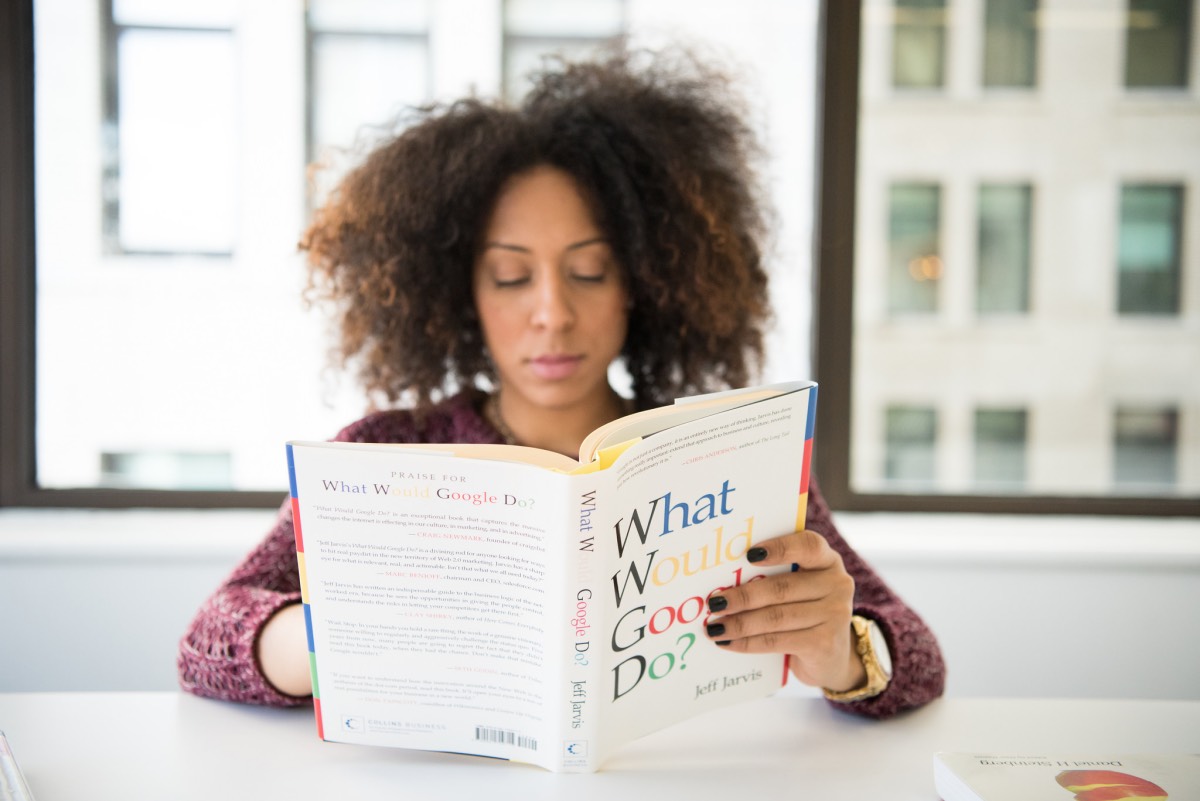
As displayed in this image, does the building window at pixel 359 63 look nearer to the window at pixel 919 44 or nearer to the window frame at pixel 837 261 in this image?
the window frame at pixel 837 261

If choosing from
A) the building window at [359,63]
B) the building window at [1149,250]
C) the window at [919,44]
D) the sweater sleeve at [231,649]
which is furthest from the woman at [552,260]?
the building window at [1149,250]

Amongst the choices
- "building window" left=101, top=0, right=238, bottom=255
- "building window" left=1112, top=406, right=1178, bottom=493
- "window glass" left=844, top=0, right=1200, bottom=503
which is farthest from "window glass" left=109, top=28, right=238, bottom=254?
"building window" left=1112, top=406, right=1178, bottom=493

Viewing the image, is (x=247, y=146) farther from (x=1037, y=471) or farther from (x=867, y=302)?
(x=1037, y=471)

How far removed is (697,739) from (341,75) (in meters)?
1.73

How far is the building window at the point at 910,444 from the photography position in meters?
2.24

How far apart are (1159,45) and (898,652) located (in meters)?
1.90

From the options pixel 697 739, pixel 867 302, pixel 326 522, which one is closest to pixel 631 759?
pixel 697 739

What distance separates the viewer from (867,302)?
2201 mm

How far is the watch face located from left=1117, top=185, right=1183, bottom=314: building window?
1.60 metres

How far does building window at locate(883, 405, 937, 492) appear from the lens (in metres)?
2.24

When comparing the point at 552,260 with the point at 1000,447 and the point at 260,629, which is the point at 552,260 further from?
the point at 1000,447

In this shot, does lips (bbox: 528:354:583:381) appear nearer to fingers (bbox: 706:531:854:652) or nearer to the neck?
the neck

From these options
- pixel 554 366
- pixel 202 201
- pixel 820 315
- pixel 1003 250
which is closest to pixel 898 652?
pixel 554 366

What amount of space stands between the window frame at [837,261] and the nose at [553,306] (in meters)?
0.95
